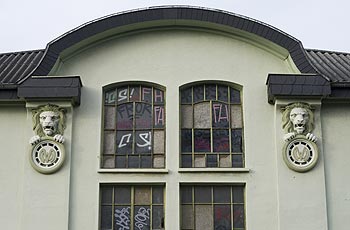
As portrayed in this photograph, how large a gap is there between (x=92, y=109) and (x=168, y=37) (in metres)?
3.01

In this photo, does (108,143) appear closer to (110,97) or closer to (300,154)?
(110,97)

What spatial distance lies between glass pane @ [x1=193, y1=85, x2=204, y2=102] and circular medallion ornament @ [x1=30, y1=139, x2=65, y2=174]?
3.85m

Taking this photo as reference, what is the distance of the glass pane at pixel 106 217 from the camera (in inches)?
770

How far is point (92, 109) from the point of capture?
2042 centimetres

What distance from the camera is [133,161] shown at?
20141 mm

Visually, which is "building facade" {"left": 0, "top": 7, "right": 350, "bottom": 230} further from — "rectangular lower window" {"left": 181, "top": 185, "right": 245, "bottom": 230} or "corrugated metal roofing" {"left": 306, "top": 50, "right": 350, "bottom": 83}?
"corrugated metal roofing" {"left": 306, "top": 50, "right": 350, "bottom": 83}

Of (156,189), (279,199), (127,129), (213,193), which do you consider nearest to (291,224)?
(279,199)

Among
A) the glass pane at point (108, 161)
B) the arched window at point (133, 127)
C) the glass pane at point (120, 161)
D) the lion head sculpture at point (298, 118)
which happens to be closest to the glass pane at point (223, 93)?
the arched window at point (133, 127)

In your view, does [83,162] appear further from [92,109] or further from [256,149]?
[256,149]

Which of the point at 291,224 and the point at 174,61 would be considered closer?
the point at 291,224

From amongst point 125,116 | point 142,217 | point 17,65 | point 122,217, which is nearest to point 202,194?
point 142,217

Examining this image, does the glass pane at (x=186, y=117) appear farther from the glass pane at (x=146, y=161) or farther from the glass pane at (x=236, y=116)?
the glass pane at (x=146, y=161)

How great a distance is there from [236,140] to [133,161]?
9.17ft

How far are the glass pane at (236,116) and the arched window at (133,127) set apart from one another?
1.87 metres
